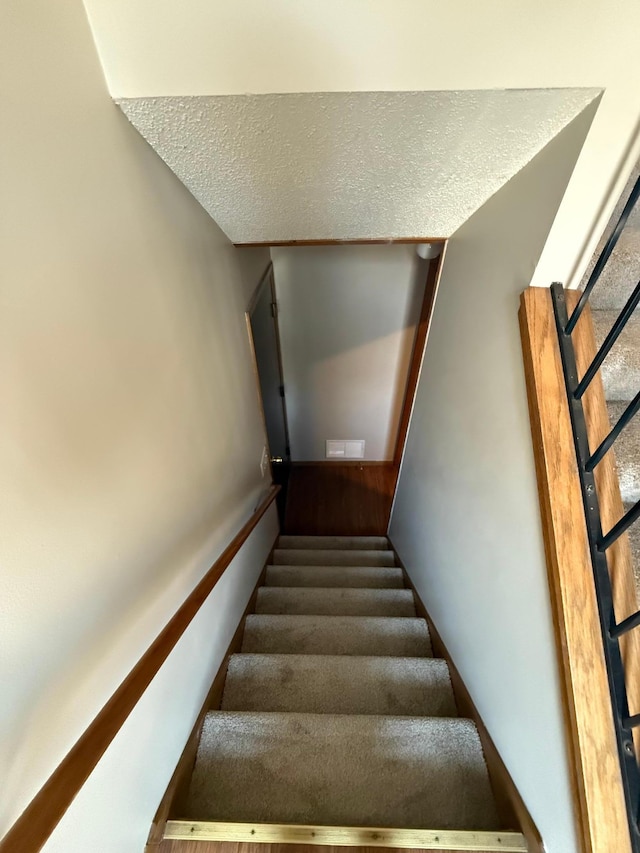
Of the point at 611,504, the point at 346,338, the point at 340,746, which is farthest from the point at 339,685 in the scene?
the point at 346,338

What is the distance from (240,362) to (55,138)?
154 cm

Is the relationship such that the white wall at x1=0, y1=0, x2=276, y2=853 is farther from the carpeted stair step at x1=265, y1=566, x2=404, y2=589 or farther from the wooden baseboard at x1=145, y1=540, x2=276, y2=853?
the carpeted stair step at x1=265, y1=566, x2=404, y2=589

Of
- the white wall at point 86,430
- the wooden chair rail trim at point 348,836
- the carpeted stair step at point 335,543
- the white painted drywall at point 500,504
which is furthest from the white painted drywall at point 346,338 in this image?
the wooden chair rail trim at point 348,836

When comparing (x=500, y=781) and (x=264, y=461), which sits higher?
(x=264, y=461)

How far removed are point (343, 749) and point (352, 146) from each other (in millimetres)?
1821

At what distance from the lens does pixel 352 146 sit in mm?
1161

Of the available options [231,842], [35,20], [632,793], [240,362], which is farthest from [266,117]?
[231,842]

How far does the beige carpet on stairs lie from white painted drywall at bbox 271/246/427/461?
104 inches

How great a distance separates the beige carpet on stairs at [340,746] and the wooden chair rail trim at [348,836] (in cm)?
11

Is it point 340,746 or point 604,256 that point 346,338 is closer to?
point 604,256

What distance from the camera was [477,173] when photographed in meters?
1.32

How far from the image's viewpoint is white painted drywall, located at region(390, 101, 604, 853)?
1048 mm

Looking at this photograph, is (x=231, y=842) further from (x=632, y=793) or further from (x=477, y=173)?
(x=477, y=173)

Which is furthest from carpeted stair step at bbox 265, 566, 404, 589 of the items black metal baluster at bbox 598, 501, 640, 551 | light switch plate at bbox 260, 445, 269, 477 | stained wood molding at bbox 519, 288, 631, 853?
black metal baluster at bbox 598, 501, 640, 551
